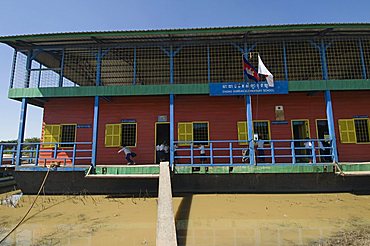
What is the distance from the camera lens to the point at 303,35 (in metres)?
11.0

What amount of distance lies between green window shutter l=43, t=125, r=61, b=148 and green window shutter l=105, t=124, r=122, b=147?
2570 mm

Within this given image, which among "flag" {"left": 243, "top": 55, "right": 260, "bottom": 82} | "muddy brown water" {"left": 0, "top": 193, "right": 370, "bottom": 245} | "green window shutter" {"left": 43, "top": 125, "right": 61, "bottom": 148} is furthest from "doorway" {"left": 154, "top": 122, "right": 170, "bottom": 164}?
"green window shutter" {"left": 43, "top": 125, "right": 61, "bottom": 148}

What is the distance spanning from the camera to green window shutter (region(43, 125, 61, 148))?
1252 centimetres

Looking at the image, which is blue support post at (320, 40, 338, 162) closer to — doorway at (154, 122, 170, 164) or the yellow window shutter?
the yellow window shutter

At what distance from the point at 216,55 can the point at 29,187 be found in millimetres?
10834

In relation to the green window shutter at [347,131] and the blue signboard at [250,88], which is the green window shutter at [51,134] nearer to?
the blue signboard at [250,88]

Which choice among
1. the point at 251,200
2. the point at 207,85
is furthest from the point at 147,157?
the point at 251,200

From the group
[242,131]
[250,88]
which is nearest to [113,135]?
[242,131]

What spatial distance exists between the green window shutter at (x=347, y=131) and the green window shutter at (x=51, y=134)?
14474mm

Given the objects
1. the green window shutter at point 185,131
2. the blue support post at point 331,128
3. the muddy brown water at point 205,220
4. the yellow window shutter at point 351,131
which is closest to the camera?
the muddy brown water at point 205,220

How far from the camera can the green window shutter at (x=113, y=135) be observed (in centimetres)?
1240

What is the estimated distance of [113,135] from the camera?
12469 millimetres

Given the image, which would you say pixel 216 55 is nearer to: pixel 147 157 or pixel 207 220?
pixel 147 157

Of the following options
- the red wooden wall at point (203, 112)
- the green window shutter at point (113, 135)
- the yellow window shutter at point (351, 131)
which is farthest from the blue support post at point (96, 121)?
the yellow window shutter at point (351, 131)
